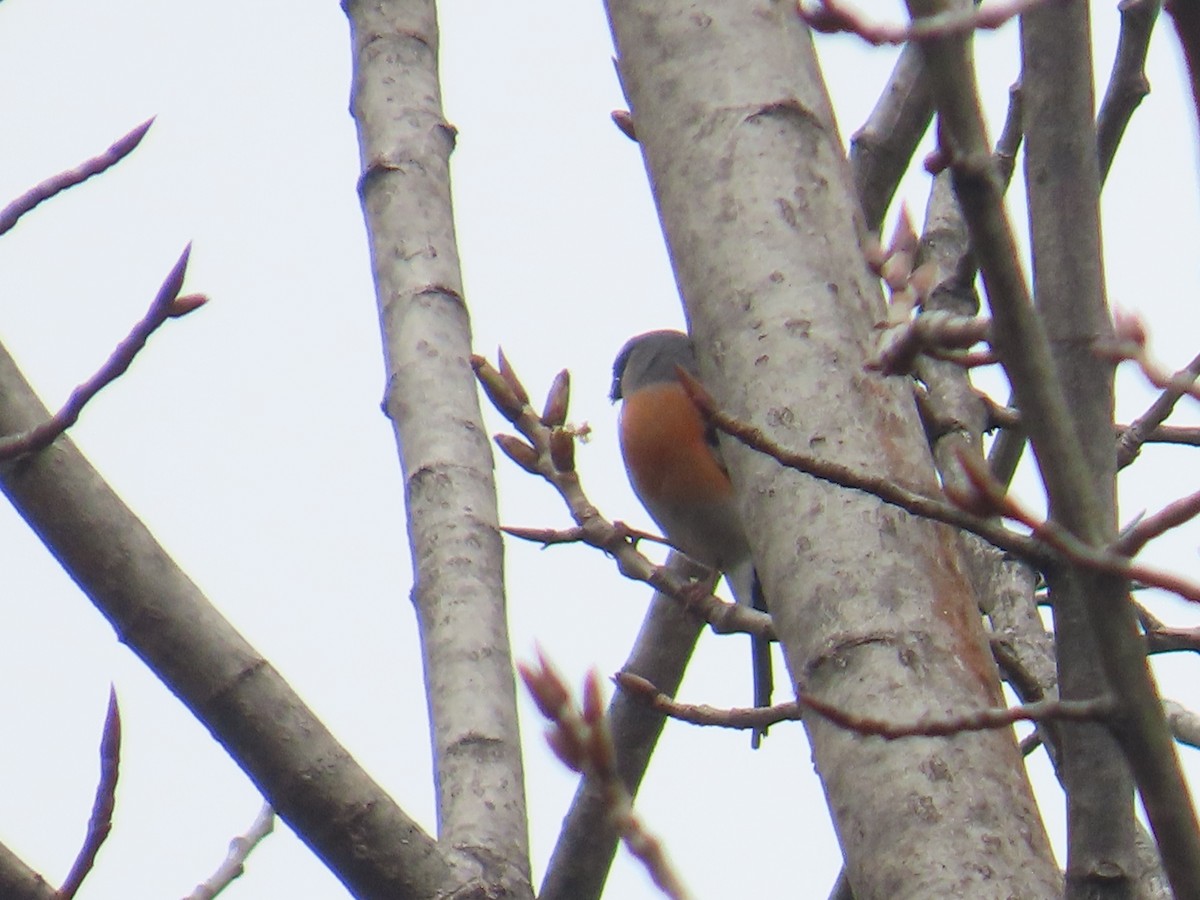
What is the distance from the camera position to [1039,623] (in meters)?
2.43

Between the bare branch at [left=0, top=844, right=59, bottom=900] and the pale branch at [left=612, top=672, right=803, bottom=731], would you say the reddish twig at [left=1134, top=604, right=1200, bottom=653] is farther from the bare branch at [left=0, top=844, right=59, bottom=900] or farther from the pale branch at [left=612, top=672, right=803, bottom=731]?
the bare branch at [left=0, top=844, right=59, bottom=900]

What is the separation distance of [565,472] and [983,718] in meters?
0.92

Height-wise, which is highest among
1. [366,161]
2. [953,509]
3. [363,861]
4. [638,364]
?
[638,364]

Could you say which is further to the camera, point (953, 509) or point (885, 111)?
point (885, 111)

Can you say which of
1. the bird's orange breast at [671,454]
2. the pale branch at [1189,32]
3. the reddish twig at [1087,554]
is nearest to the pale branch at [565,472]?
the reddish twig at [1087,554]

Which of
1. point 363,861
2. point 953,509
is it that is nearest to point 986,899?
point 953,509

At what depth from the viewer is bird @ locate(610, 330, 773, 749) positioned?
13.1 feet

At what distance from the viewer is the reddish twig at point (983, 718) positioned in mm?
1129

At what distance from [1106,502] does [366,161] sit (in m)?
1.80

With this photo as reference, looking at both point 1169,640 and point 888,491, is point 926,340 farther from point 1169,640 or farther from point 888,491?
point 1169,640

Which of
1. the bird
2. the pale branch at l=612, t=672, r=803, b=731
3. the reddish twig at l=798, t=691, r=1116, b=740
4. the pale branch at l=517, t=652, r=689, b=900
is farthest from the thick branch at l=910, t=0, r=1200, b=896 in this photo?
the bird

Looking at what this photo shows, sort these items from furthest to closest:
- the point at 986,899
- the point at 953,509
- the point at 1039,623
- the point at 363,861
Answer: the point at 1039,623 → the point at 363,861 → the point at 986,899 → the point at 953,509

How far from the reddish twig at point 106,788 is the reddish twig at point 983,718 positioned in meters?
0.63

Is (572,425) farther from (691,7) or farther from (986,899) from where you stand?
(986,899)
